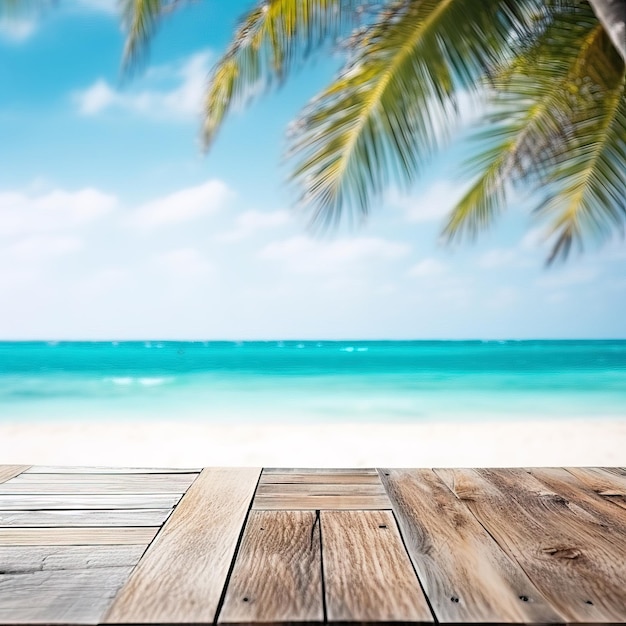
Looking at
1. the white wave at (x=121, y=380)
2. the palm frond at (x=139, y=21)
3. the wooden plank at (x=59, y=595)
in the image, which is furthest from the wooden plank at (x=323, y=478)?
the white wave at (x=121, y=380)

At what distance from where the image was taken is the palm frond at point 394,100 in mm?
2256

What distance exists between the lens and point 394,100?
2301 millimetres

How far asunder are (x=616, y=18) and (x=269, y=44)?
4.81 feet

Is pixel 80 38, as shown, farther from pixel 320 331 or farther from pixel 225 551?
pixel 225 551

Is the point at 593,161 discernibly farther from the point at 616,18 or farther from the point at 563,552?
the point at 563,552

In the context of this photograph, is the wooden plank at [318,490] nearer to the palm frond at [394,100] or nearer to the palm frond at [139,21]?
the palm frond at [394,100]

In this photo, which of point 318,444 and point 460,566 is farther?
point 318,444

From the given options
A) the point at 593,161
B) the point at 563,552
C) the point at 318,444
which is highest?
the point at 593,161

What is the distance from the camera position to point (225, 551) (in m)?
1.21

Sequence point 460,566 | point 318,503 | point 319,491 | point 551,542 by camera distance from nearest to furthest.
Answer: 1. point 460,566
2. point 551,542
3. point 318,503
4. point 319,491

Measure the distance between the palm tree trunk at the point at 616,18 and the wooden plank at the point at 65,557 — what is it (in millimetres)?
1758

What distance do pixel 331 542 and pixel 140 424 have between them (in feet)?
21.2

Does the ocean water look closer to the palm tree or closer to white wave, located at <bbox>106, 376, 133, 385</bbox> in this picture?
white wave, located at <bbox>106, 376, 133, 385</bbox>

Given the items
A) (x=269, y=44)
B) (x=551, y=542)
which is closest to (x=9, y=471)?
(x=551, y=542)
